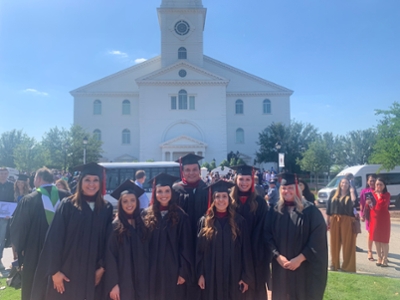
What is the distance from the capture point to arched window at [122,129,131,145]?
42594mm

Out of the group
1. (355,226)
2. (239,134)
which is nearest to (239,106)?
(239,134)

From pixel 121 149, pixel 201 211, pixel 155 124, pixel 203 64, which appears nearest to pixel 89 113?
pixel 121 149

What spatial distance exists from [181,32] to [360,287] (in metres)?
41.7

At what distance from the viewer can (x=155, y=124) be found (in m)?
40.2

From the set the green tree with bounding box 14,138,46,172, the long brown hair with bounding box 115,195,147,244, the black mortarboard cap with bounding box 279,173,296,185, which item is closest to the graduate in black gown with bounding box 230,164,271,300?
the black mortarboard cap with bounding box 279,173,296,185

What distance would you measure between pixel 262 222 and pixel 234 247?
66cm

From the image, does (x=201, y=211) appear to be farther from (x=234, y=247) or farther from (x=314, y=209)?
(x=314, y=209)

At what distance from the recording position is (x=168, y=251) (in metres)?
4.39

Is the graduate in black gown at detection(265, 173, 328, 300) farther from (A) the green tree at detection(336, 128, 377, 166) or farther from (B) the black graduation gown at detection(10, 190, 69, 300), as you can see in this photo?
(A) the green tree at detection(336, 128, 377, 166)

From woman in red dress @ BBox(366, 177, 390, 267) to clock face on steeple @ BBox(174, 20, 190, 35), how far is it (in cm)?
3926

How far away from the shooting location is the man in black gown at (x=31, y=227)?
5109 millimetres

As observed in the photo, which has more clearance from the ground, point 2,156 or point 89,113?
point 89,113

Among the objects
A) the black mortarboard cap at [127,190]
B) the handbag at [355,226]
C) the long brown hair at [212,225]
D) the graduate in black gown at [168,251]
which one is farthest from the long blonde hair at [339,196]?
the black mortarboard cap at [127,190]

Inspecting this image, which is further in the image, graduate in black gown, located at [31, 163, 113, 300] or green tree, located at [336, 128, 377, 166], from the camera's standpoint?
green tree, located at [336, 128, 377, 166]
